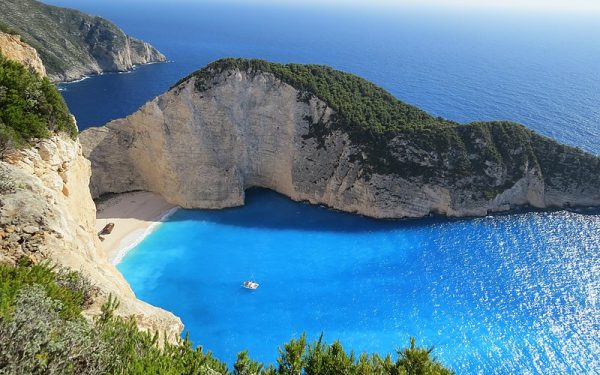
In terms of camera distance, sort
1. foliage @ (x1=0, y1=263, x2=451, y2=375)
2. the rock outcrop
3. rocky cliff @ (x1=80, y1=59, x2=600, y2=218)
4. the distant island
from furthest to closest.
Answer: rocky cliff @ (x1=80, y1=59, x2=600, y2=218)
the rock outcrop
the distant island
foliage @ (x1=0, y1=263, x2=451, y2=375)

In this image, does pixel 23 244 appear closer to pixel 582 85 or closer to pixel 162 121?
pixel 162 121

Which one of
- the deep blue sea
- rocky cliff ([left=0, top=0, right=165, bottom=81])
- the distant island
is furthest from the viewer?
rocky cliff ([left=0, top=0, right=165, bottom=81])

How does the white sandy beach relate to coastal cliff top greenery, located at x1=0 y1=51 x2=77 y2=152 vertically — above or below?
below

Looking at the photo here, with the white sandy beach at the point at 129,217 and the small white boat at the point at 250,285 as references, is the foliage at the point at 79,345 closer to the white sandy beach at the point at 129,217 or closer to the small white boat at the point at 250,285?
the small white boat at the point at 250,285

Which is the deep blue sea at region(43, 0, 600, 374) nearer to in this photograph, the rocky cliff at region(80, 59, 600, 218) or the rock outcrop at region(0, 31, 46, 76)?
the rocky cliff at region(80, 59, 600, 218)

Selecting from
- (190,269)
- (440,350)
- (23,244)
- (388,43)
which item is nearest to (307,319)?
(440,350)

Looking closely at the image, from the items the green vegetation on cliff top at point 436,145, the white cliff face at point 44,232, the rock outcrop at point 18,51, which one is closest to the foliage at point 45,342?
A: the white cliff face at point 44,232

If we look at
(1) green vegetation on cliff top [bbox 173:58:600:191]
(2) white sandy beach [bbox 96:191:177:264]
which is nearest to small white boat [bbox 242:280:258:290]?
(2) white sandy beach [bbox 96:191:177:264]

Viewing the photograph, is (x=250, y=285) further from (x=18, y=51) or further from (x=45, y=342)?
(x=45, y=342)
